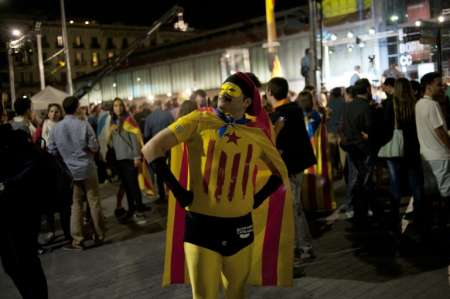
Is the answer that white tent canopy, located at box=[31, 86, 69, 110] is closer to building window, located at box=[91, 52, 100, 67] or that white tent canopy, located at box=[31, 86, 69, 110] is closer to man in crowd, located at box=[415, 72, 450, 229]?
man in crowd, located at box=[415, 72, 450, 229]

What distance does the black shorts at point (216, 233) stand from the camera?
3.13 m

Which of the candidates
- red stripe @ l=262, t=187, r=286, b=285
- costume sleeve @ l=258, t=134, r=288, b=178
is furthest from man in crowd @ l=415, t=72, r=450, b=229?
costume sleeve @ l=258, t=134, r=288, b=178

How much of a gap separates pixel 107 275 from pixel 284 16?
26.2 m

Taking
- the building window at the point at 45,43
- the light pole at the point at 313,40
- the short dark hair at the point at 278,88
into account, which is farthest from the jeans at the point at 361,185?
the building window at the point at 45,43

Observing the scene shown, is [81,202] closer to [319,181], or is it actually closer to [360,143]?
[319,181]

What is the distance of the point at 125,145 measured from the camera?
8758 mm

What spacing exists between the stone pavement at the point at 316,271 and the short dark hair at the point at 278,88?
188cm

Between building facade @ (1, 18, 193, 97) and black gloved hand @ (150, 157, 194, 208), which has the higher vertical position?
building facade @ (1, 18, 193, 97)

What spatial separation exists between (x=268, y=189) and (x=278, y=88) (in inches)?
93.6

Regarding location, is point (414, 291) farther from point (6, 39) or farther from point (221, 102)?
point (6, 39)

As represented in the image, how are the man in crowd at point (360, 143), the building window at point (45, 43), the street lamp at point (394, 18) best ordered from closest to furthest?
the man in crowd at point (360, 143) < the street lamp at point (394, 18) < the building window at point (45, 43)

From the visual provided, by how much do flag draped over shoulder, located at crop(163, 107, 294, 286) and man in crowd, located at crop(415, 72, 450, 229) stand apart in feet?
8.41

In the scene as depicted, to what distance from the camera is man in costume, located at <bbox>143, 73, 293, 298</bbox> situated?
10.2 feet

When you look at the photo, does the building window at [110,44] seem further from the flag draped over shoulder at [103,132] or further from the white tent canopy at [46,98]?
the flag draped over shoulder at [103,132]
